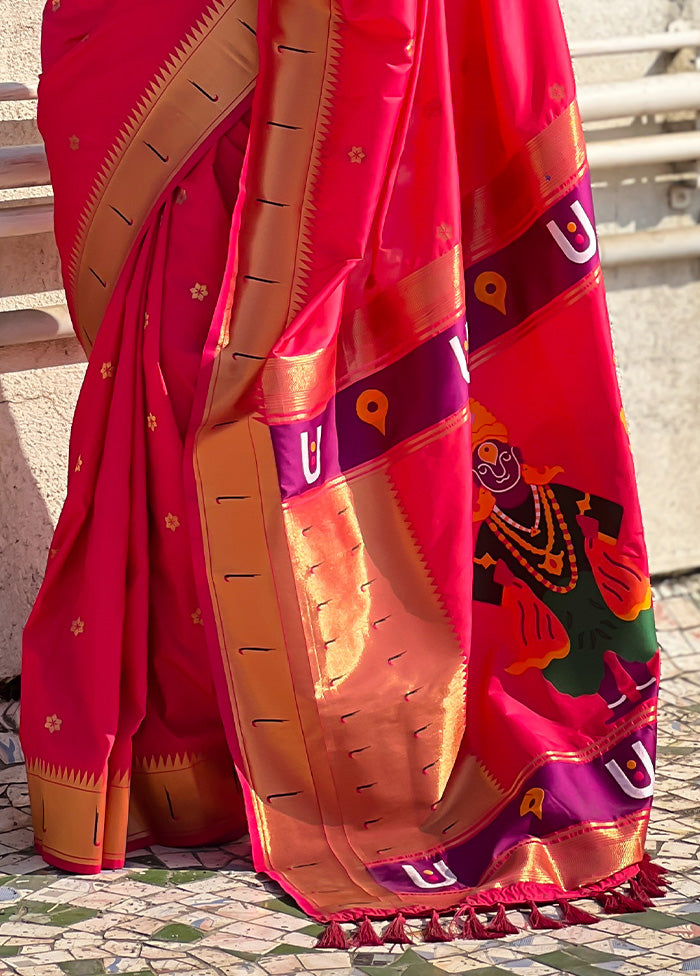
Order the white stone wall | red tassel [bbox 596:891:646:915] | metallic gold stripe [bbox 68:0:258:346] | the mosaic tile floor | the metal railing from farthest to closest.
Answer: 1. the metal railing
2. the white stone wall
3. metallic gold stripe [bbox 68:0:258:346]
4. red tassel [bbox 596:891:646:915]
5. the mosaic tile floor

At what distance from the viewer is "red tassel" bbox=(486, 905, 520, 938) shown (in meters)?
1.67

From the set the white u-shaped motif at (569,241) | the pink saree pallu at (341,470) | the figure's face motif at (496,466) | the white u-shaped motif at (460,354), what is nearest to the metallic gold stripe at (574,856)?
the pink saree pallu at (341,470)

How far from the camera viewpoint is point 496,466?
199 centimetres

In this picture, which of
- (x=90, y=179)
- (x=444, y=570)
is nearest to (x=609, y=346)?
(x=444, y=570)

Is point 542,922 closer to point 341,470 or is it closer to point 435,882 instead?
point 435,882

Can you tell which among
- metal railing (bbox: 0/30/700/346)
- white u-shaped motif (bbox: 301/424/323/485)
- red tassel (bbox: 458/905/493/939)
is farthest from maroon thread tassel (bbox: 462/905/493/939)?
metal railing (bbox: 0/30/700/346)

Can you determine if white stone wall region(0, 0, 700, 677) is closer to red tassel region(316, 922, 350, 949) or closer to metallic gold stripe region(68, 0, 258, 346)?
metallic gold stripe region(68, 0, 258, 346)

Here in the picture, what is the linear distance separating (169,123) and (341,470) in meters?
0.52

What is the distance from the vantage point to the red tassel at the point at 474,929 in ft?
5.45

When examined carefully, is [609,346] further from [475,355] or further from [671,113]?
[671,113]

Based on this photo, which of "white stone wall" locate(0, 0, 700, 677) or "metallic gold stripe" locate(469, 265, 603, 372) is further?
"white stone wall" locate(0, 0, 700, 677)

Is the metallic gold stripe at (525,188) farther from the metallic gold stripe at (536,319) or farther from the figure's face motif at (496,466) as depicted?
the figure's face motif at (496,466)

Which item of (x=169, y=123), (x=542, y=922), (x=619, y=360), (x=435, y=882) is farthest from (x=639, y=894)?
(x=619, y=360)

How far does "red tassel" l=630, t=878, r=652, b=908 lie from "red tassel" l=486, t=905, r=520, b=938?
0.58ft
